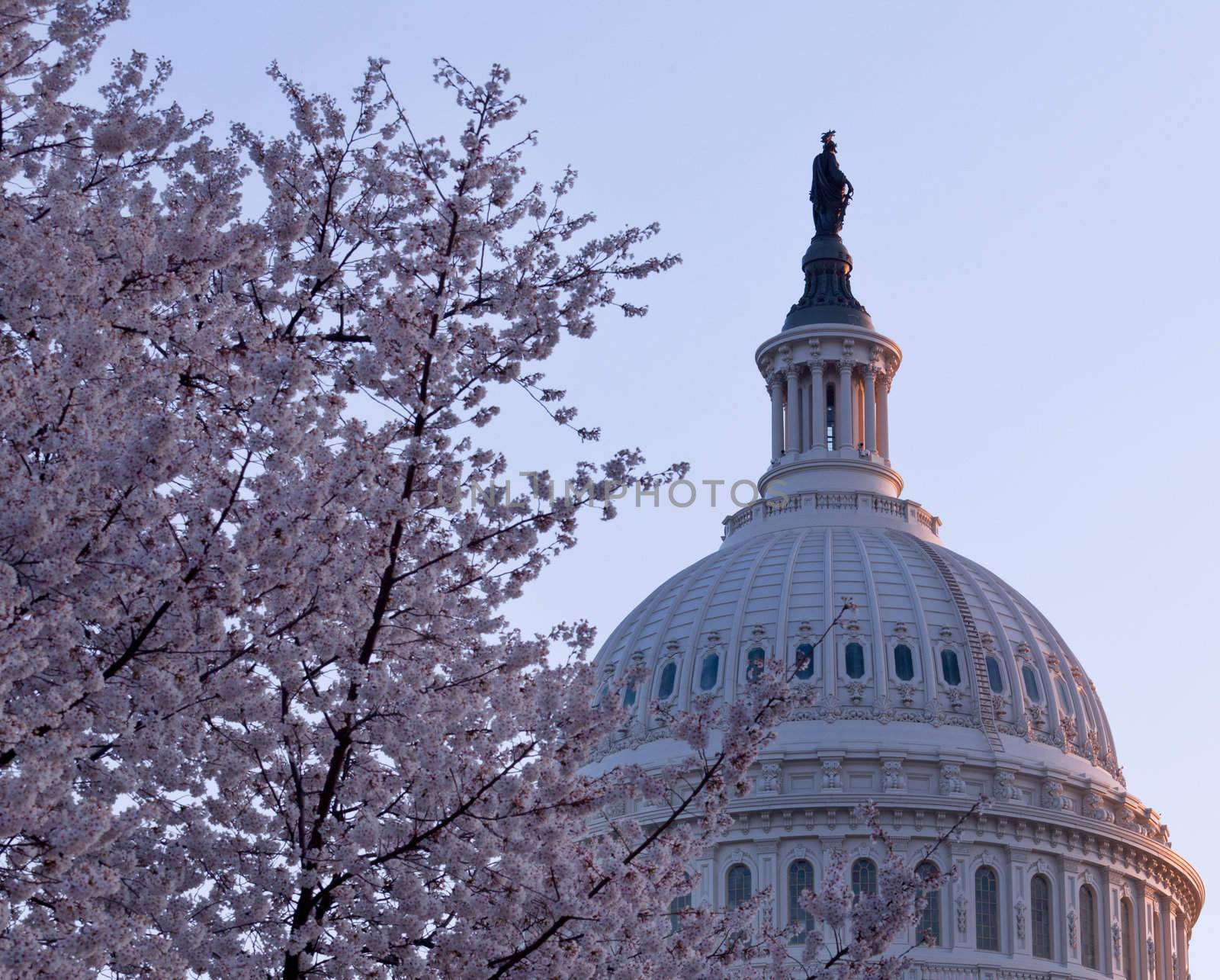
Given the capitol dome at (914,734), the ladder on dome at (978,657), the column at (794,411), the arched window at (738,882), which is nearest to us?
the arched window at (738,882)

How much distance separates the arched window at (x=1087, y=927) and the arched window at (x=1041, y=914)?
147cm

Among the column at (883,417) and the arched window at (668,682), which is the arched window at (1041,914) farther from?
the column at (883,417)

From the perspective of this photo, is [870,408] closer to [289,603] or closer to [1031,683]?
[1031,683]

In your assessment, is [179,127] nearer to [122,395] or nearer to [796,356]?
[122,395]

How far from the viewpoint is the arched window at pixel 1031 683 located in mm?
92125

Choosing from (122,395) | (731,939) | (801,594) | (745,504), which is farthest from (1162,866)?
(122,395)

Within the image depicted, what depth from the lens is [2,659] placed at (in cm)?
1206

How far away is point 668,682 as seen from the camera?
297 feet

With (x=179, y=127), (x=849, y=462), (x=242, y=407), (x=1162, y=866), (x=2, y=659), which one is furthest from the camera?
(x=849, y=462)

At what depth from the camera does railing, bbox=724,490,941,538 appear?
100500 mm

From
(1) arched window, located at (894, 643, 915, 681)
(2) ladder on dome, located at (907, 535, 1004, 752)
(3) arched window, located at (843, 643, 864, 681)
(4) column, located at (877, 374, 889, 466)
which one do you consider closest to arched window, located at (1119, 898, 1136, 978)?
(2) ladder on dome, located at (907, 535, 1004, 752)

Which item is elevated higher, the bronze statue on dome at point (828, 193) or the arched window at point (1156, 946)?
the bronze statue on dome at point (828, 193)

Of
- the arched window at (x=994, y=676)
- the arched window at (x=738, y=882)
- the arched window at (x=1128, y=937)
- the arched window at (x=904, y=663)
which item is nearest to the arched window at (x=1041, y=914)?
the arched window at (x=1128, y=937)

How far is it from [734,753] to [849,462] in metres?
87.3
